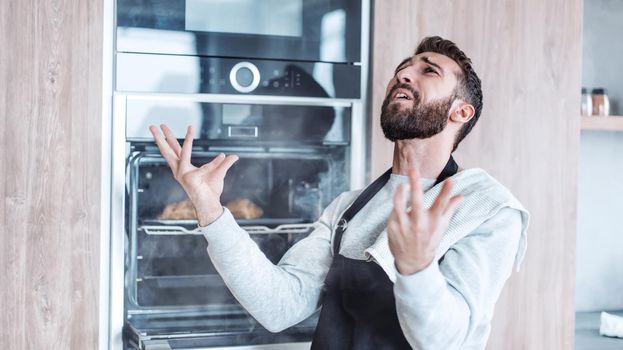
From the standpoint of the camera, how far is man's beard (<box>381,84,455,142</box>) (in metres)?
1.80

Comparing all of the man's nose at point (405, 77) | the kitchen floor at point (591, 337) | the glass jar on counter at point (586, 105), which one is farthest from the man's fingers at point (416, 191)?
the glass jar on counter at point (586, 105)

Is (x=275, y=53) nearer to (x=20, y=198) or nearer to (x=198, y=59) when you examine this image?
(x=198, y=59)

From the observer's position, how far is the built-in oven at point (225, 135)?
6.84 ft

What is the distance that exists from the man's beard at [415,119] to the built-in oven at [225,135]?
→ 473 mm

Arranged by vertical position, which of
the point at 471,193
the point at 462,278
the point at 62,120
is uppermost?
the point at 62,120

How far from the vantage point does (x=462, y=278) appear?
156cm

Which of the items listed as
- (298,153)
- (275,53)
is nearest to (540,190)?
(298,153)

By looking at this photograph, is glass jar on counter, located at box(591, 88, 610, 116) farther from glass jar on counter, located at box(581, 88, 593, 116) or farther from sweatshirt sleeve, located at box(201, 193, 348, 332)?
sweatshirt sleeve, located at box(201, 193, 348, 332)

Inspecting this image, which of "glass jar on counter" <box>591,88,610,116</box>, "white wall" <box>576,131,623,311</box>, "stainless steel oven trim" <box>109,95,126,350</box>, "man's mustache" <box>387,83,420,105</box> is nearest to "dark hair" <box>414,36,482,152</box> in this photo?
"man's mustache" <box>387,83,420,105</box>

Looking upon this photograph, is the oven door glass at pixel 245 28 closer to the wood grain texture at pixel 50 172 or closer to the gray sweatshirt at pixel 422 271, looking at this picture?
the wood grain texture at pixel 50 172

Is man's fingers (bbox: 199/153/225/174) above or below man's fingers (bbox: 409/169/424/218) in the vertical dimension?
above

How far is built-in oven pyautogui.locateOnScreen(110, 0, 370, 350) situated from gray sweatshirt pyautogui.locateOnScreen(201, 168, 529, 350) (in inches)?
11.5

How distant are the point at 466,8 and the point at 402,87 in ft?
2.22

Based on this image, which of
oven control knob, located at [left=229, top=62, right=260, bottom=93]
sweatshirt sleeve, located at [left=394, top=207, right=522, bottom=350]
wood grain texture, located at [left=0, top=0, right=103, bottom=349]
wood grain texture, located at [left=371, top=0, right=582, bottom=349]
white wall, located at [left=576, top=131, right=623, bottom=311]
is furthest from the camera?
white wall, located at [left=576, top=131, right=623, bottom=311]
